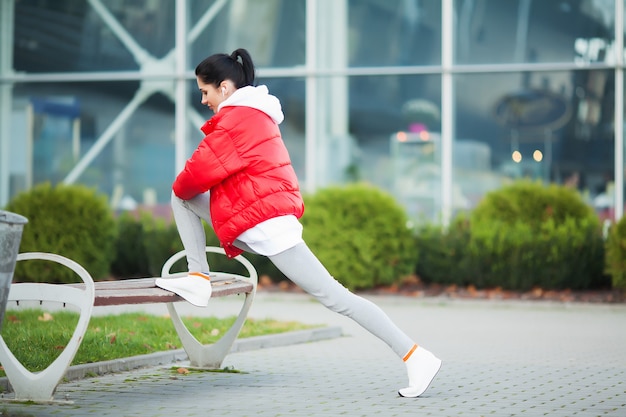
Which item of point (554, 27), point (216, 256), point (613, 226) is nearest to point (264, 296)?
point (216, 256)

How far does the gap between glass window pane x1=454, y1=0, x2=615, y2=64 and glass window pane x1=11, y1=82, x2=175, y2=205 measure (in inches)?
204

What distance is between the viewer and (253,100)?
252 inches

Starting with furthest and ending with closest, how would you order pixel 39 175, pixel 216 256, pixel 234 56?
pixel 39 175 < pixel 216 256 < pixel 234 56

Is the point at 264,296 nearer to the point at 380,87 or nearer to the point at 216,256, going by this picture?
the point at 216,256

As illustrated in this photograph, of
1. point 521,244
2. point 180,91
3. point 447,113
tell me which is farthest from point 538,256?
point 180,91

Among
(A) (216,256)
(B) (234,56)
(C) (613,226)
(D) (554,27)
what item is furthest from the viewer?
(D) (554,27)

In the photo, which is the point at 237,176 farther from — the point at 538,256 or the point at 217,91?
the point at 538,256

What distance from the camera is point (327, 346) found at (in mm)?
9414

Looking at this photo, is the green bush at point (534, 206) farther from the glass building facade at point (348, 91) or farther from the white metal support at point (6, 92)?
the white metal support at point (6, 92)

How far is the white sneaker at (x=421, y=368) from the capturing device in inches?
247

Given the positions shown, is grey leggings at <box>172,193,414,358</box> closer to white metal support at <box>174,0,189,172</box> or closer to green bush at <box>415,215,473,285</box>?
green bush at <box>415,215,473,285</box>

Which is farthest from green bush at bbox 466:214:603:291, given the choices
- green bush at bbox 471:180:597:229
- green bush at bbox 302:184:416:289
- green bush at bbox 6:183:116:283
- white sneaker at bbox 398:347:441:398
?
white sneaker at bbox 398:347:441:398

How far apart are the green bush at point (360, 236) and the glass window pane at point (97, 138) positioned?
4611 millimetres

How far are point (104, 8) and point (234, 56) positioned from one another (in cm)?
1345
